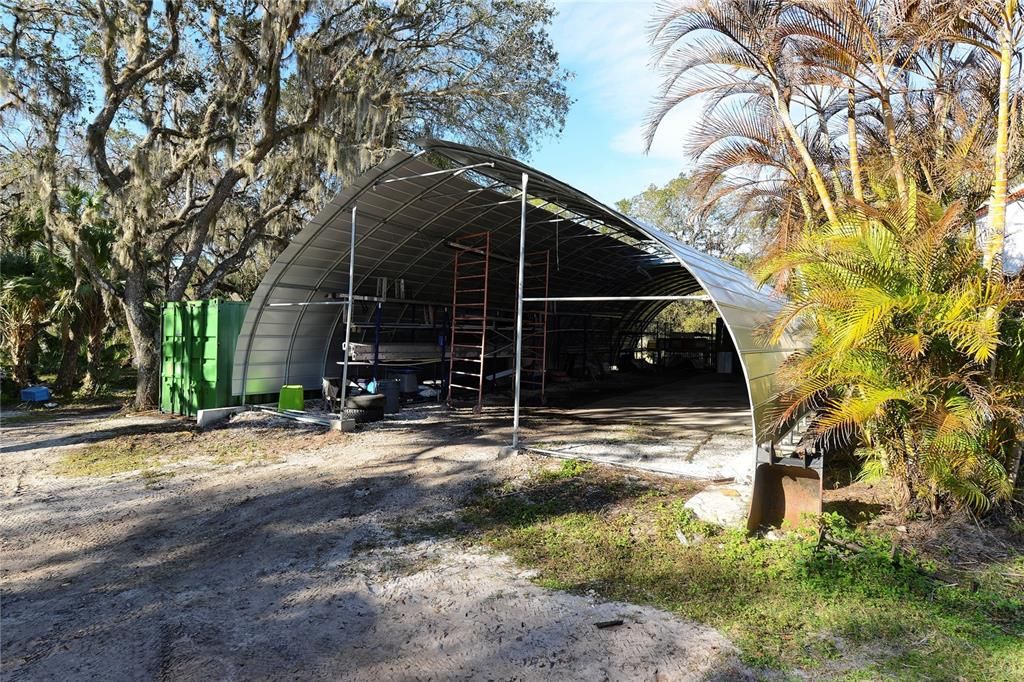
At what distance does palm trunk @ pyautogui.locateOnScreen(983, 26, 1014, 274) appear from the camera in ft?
16.8

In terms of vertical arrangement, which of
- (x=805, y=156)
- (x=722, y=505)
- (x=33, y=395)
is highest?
(x=805, y=156)

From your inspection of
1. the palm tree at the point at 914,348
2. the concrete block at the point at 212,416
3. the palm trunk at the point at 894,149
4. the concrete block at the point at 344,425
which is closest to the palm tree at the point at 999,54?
the palm tree at the point at 914,348

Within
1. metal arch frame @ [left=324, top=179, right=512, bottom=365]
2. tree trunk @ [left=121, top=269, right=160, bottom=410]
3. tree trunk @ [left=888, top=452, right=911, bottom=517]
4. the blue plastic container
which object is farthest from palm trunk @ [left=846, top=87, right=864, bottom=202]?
the blue plastic container

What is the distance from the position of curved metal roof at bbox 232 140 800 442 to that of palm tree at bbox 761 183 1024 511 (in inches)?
66.1

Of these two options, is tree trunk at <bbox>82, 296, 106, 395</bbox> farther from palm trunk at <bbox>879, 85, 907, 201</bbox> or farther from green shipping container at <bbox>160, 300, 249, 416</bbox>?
palm trunk at <bbox>879, 85, 907, 201</bbox>

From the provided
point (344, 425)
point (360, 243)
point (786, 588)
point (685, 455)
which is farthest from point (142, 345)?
point (786, 588)

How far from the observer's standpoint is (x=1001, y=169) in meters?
5.18

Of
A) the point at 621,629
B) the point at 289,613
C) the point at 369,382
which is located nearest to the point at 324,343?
the point at 369,382

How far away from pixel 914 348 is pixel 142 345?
13.2m

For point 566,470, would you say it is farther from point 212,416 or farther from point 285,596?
point 212,416

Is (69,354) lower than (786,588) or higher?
higher

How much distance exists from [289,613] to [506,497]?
299 centimetres

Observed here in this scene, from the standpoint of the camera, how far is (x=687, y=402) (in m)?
15.5

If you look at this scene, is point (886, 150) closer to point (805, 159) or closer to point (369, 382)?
point (805, 159)
